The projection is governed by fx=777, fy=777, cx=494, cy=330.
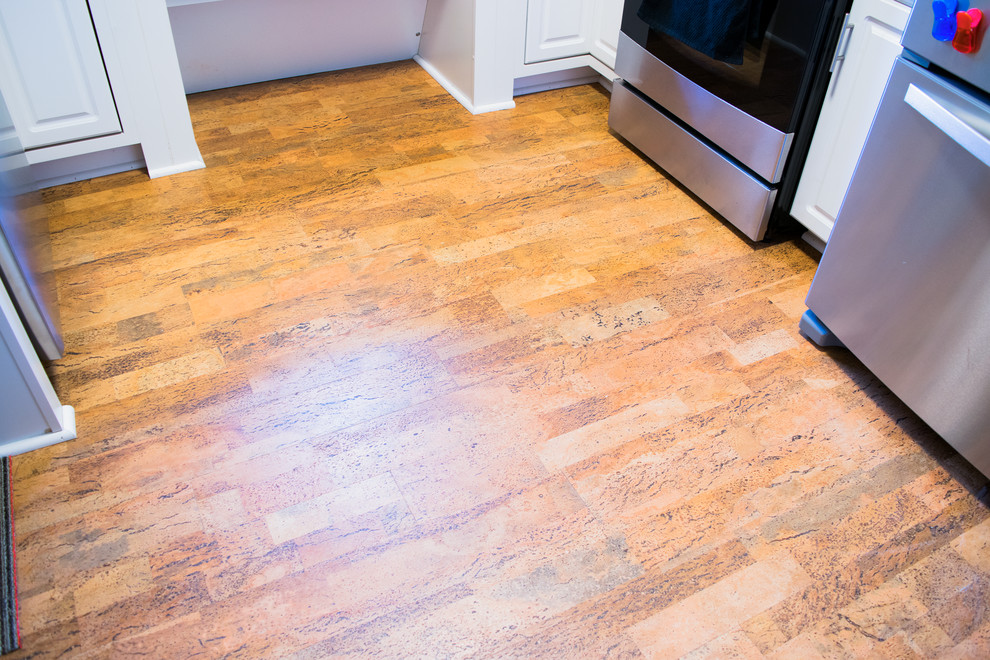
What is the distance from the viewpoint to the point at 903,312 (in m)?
1.48

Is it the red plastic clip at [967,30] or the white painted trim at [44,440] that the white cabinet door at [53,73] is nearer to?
the white painted trim at [44,440]

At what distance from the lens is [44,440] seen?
1487 mm

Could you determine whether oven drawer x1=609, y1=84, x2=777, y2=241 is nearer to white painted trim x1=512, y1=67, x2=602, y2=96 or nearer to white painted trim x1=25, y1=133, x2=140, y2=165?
white painted trim x1=512, y1=67, x2=602, y2=96

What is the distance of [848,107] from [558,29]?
3.88 feet

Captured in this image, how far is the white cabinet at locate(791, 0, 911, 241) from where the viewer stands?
1.58 metres

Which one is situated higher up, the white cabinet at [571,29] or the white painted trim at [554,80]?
the white cabinet at [571,29]

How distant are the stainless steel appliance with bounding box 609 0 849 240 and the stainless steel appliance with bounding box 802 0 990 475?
1.11ft

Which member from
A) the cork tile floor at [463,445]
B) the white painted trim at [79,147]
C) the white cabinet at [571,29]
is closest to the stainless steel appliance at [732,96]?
the cork tile floor at [463,445]

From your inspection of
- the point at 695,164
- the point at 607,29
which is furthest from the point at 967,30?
the point at 607,29

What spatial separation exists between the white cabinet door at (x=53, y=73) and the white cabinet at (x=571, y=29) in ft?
4.28

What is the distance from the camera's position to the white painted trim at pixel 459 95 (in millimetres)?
2633

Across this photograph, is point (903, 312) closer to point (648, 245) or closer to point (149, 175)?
point (648, 245)

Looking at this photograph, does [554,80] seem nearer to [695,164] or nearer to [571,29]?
[571,29]

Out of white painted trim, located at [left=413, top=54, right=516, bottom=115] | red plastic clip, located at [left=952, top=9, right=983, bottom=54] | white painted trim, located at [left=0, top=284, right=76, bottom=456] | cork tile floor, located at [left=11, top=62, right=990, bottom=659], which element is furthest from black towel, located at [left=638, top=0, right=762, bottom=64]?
white painted trim, located at [left=0, top=284, right=76, bottom=456]
